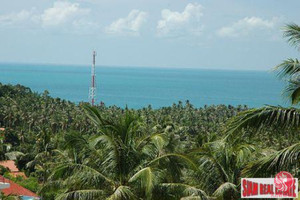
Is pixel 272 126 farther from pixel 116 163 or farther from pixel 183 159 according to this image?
pixel 116 163

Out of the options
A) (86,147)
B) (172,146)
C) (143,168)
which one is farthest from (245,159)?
(86,147)

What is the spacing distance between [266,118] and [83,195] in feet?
14.8

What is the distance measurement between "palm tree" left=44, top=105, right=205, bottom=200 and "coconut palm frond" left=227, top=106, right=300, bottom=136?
322 cm

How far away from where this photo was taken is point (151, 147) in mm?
10648

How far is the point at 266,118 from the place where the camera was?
665cm

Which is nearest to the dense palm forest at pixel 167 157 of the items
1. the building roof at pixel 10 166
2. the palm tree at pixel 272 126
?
the palm tree at pixel 272 126

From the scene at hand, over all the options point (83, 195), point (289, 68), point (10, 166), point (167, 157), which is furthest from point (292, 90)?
point (10, 166)

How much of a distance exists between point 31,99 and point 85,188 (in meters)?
80.9

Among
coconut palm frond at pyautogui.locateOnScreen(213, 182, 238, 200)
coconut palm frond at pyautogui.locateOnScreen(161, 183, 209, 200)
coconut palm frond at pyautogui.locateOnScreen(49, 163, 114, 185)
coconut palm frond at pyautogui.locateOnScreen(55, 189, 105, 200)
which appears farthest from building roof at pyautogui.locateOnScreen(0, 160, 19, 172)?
coconut palm frond at pyautogui.locateOnScreen(161, 183, 209, 200)

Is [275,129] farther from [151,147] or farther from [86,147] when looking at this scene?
[86,147]

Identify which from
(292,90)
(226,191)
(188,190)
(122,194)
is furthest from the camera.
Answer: (226,191)

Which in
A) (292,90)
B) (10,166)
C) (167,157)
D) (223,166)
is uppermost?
(292,90)

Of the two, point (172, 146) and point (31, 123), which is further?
point (31, 123)

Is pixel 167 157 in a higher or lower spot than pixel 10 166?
higher
